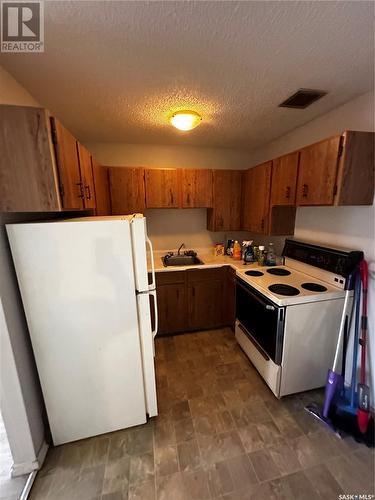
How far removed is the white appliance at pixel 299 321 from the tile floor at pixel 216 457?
0.24m

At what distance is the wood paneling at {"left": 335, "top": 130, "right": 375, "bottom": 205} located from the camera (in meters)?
1.47

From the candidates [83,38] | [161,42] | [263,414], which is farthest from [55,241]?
[263,414]

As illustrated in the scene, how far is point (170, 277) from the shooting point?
250cm

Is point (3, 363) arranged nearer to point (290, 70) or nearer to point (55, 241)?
point (55, 241)

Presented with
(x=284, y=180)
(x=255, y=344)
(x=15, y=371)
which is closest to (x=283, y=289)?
(x=255, y=344)

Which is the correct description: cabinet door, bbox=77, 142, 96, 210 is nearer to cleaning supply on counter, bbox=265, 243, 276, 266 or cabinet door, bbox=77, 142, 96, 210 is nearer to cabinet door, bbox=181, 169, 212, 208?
cabinet door, bbox=181, 169, 212, 208

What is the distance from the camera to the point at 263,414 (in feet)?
5.43

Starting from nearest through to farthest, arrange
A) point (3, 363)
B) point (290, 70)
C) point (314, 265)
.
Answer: point (3, 363) → point (290, 70) → point (314, 265)

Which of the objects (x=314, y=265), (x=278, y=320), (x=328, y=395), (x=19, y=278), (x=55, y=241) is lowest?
(x=328, y=395)

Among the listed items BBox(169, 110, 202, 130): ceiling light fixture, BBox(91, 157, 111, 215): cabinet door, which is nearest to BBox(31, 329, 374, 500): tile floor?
BBox(91, 157, 111, 215): cabinet door

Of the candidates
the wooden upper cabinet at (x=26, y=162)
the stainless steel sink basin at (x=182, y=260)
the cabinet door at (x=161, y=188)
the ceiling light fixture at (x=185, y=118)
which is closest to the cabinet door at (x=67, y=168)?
the wooden upper cabinet at (x=26, y=162)

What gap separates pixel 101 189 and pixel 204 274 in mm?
1550

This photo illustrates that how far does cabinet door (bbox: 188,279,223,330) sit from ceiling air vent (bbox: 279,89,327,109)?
6.29 ft

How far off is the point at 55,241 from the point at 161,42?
48.6 inches
